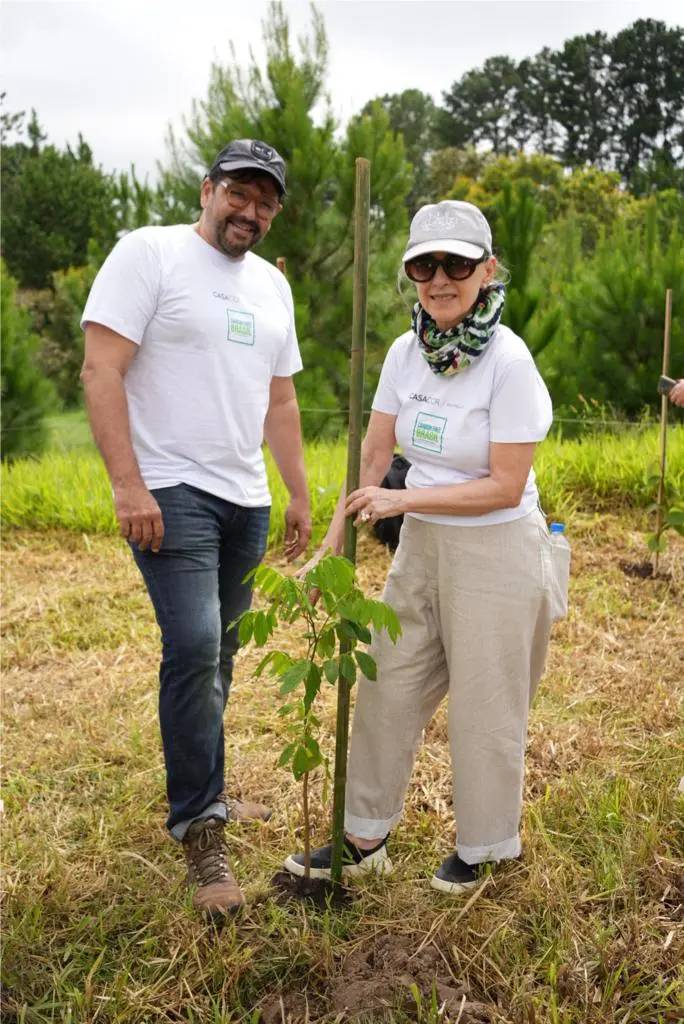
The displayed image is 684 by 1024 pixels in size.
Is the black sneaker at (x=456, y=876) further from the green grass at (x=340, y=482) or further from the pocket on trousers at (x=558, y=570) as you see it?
the green grass at (x=340, y=482)

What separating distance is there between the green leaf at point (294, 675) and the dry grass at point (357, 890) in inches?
23.4

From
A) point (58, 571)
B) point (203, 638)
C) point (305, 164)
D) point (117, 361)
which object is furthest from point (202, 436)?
point (305, 164)

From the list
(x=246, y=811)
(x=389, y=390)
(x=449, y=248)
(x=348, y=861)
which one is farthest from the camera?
(x=246, y=811)

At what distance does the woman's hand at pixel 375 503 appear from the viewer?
2102mm

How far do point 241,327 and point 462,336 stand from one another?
596 millimetres

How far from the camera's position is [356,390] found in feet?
7.00

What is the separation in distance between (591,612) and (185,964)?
9.75ft

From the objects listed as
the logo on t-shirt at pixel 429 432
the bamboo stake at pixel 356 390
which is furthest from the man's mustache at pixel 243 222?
the logo on t-shirt at pixel 429 432

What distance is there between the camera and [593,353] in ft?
25.9

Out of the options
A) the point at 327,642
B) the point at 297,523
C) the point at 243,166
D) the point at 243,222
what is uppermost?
the point at 243,166

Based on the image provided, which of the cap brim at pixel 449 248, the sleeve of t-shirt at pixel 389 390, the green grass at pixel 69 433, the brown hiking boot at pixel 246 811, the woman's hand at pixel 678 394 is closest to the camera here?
the cap brim at pixel 449 248

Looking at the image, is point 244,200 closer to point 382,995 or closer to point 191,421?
point 191,421

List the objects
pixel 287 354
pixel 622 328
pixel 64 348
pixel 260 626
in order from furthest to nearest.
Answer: pixel 64 348 → pixel 622 328 → pixel 287 354 → pixel 260 626

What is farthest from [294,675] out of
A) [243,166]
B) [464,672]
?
[243,166]
